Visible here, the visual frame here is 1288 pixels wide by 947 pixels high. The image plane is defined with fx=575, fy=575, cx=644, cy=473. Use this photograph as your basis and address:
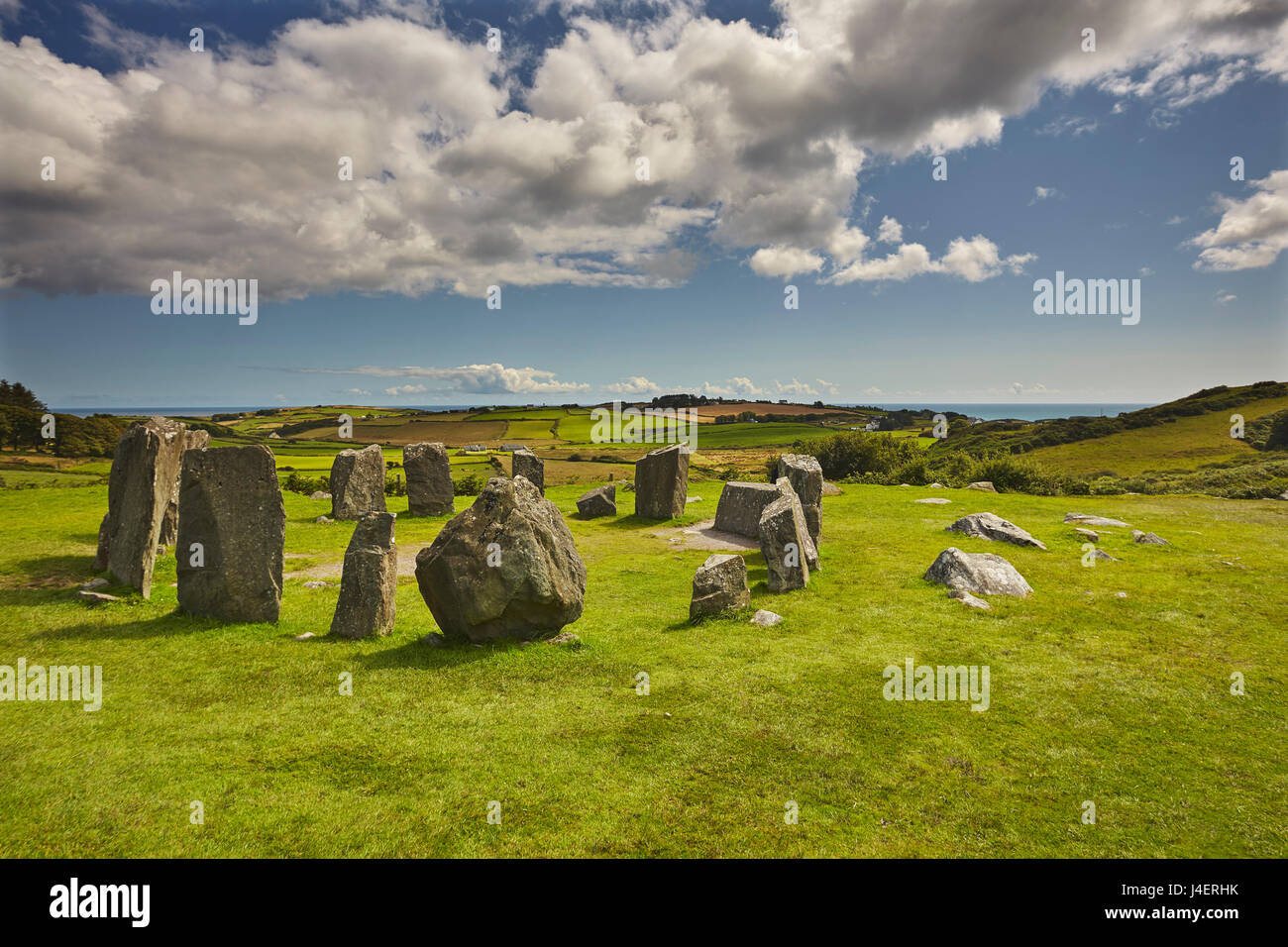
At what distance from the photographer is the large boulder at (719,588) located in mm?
12344

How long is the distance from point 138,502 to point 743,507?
1772 cm

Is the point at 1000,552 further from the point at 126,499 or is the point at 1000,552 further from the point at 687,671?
the point at 126,499

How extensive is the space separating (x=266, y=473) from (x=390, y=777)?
7.65 meters

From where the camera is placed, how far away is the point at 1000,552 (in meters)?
17.1

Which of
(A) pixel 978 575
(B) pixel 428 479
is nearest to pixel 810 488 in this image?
(A) pixel 978 575

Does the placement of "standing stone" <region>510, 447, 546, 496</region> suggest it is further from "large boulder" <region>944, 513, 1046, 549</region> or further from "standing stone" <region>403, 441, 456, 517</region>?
"large boulder" <region>944, 513, 1046, 549</region>

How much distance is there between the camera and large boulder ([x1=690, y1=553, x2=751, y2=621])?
1234 cm

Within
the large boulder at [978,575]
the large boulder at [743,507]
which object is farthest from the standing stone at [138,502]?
the large boulder at [978,575]

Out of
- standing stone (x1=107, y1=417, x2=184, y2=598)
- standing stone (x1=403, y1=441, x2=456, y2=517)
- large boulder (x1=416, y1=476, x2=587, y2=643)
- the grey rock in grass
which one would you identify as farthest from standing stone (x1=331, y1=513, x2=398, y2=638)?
standing stone (x1=403, y1=441, x2=456, y2=517)

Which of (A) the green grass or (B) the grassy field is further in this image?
(B) the grassy field

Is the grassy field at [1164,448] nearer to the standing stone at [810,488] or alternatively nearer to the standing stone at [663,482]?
the standing stone at [663,482]

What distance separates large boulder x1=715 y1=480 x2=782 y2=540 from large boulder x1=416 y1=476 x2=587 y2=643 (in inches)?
465

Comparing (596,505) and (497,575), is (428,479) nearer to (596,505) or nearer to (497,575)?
(596,505)
